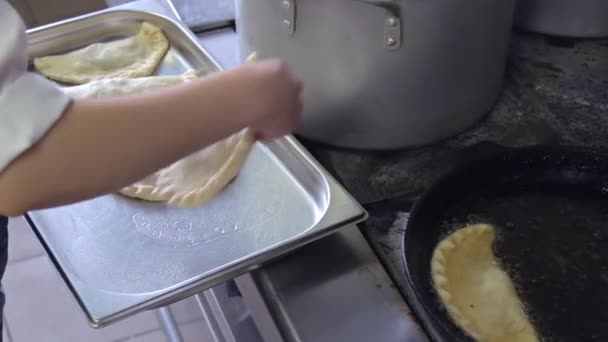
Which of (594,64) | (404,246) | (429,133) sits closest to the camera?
(404,246)

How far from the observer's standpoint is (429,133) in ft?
2.09

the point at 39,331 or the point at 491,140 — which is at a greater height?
the point at 491,140

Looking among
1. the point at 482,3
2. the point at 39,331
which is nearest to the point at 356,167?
the point at 482,3

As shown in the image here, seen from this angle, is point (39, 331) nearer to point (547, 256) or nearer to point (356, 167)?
point (356, 167)

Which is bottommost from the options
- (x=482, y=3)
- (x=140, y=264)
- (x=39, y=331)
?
(x=39, y=331)

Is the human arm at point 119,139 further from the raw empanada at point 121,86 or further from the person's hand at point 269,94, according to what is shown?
the raw empanada at point 121,86

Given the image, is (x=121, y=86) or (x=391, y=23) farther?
(x=121, y=86)

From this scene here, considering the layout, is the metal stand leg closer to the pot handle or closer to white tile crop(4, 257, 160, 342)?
white tile crop(4, 257, 160, 342)

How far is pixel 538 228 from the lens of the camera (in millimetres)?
561

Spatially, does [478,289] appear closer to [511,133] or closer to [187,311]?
[511,133]

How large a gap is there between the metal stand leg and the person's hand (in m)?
0.56

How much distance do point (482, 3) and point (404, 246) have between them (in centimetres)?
21

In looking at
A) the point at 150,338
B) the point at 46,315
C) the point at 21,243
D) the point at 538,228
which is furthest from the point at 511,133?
the point at 21,243

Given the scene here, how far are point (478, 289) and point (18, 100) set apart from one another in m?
0.33
